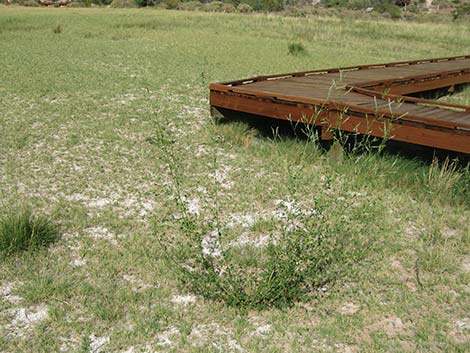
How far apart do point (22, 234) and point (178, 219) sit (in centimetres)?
136

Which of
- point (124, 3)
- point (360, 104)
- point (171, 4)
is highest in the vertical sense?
point (124, 3)

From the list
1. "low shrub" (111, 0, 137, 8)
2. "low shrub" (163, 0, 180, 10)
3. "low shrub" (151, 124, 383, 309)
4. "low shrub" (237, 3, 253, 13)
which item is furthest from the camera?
"low shrub" (111, 0, 137, 8)

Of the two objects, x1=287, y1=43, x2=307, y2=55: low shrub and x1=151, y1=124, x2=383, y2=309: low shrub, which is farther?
x1=287, y1=43, x2=307, y2=55: low shrub

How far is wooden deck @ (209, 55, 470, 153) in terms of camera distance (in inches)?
193

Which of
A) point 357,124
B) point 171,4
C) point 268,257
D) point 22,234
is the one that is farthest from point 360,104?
point 171,4

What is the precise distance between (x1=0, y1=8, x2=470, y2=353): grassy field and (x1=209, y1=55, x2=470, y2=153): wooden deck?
353mm

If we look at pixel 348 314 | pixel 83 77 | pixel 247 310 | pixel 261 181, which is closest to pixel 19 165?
pixel 261 181

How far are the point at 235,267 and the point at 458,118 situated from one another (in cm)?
358

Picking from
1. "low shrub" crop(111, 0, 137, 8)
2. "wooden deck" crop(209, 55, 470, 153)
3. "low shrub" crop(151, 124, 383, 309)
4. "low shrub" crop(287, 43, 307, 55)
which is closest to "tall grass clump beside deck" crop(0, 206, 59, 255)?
"low shrub" crop(151, 124, 383, 309)

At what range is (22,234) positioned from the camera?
3650mm

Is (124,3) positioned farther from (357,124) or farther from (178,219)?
(178,219)

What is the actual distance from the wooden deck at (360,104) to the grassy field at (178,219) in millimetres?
353

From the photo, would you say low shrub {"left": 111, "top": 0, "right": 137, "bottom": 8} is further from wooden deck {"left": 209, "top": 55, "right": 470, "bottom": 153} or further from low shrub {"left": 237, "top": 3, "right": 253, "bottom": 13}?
wooden deck {"left": 209, "top": 55, "right": 470, "bottom": 153}

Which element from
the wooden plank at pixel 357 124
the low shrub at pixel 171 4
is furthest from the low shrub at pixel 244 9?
the wooden plank at pixel 357 124
